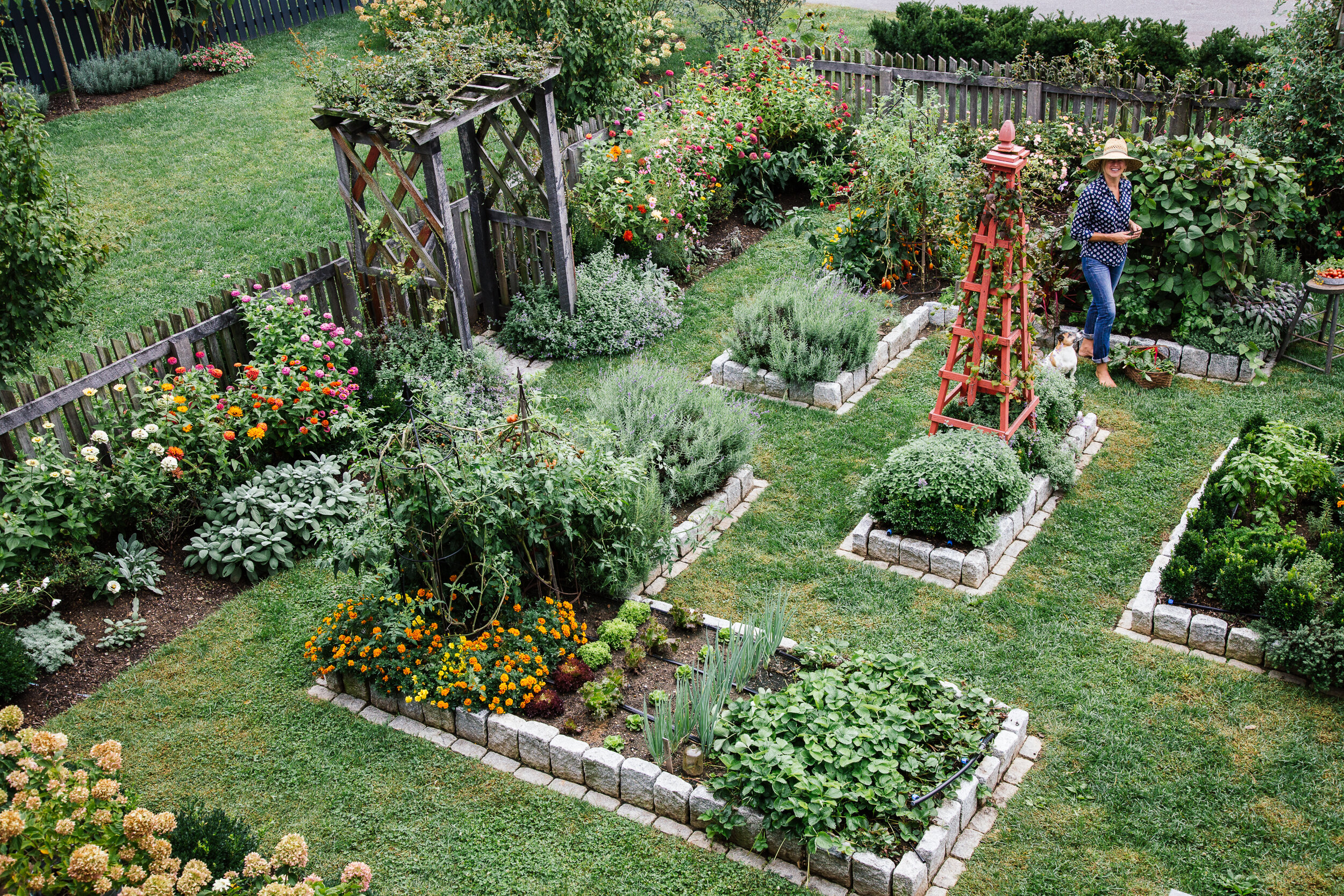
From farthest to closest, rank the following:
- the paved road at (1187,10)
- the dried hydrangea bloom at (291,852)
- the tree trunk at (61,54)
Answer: the paved road at (1187,10) → the tree trunk at (61,54) → the dried hydrangea bloom at (291,852)

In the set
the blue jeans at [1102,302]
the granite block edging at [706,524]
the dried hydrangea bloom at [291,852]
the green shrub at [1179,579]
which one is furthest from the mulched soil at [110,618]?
the blue jeans at [1102,302]

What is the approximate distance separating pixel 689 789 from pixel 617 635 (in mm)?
1238

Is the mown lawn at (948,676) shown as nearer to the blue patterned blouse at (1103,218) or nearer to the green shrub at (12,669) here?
the green shrub at (12,669)

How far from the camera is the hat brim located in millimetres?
8508

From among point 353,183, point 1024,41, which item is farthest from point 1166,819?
point 1024,41

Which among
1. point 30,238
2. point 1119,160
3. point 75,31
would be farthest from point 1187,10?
point 30,238

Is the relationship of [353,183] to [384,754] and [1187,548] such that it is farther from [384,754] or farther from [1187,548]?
[1187,548]

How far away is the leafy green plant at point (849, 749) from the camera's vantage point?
16.4 feet

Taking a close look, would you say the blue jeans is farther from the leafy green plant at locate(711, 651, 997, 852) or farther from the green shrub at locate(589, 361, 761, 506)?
the leafy green plant at locate(711, 651, 997, 852)

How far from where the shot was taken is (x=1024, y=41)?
45.3ft

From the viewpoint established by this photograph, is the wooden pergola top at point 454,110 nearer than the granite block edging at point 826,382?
Yes

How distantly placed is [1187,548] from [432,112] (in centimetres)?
611

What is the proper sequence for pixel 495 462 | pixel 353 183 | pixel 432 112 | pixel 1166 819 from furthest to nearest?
pixel 353 183
pixel 432 112
pixel 495 462
pixel 1166 819

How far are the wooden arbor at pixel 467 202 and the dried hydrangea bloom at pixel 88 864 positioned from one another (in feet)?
19.1
